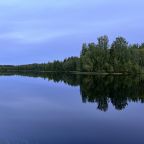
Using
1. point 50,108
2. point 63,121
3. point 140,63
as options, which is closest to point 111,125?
point 63,121

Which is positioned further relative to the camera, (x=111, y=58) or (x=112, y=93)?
(x=111, y=58)

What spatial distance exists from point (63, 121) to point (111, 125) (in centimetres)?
279

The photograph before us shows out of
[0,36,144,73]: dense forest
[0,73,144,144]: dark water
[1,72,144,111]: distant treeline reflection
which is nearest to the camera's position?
[0,73,144,144]: dark water

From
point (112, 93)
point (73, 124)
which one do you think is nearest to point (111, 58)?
point (112, 93)

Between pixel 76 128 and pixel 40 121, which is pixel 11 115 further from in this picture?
pixel 76 128

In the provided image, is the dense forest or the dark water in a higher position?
the dense forest

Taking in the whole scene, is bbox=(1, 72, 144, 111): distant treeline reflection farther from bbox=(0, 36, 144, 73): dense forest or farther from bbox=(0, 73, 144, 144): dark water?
bbox=(0, 36, 144, 73): dense forest

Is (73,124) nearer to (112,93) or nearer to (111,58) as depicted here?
(112,93)

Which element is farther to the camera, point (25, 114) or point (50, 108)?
point (50, 108)

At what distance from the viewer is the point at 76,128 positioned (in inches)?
684

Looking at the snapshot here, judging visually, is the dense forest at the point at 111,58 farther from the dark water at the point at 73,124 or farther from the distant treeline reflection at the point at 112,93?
the dark water at the point at 73,124

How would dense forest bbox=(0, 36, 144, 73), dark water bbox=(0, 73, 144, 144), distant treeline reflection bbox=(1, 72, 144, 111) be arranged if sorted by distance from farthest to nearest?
dense forest bbox=(0, 36, 144, 73) < distant treeline reflection bbox=(1, 72, 144, 111) < dark water bbox=(0, 73, 144, 144)

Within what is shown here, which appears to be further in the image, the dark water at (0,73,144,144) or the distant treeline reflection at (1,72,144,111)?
the distant treeline reflection at (1,72,144,111)

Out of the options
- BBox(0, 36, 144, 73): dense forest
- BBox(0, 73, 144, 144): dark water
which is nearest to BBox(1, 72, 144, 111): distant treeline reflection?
BBox(0, 73, 144, 144): dark water
